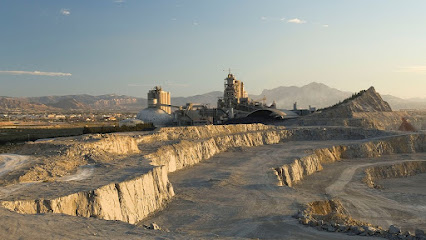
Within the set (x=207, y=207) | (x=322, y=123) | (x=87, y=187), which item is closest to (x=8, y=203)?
(x=87, y=187)

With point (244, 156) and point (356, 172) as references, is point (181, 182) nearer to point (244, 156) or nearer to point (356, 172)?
point (244, 156)

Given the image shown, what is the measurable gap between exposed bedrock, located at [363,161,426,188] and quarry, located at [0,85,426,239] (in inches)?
6.1

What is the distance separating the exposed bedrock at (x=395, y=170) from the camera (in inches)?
1711

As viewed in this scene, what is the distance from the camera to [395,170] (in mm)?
45875

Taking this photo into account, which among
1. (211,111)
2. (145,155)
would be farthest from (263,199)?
(211,111)

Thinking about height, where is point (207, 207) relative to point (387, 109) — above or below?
below

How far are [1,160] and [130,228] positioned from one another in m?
16.9

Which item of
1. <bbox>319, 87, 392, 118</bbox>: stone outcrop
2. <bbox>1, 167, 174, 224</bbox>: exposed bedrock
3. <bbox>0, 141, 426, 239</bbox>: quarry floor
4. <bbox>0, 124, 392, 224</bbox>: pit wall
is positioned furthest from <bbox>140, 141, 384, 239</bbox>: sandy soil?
<bbox>319, 87, 392, 118</bbox>: stone outcrop

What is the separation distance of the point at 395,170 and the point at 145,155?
30425 mm

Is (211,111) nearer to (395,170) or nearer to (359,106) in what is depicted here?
(359,106)

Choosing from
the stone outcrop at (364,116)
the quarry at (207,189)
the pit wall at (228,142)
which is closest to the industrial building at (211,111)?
the stone outcrop at (364,116)

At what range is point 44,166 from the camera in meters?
23.6

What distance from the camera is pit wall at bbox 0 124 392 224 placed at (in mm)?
16906

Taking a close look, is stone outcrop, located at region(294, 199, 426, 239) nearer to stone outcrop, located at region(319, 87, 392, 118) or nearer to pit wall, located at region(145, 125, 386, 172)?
pit wall, located at region(145, 125, 386, 172)
